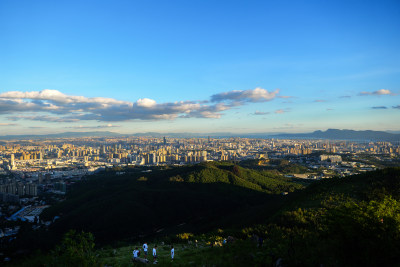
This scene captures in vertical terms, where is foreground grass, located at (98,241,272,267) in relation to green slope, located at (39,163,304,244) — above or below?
above

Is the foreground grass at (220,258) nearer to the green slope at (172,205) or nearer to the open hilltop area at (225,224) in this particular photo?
the open hilltop area at (225,224)

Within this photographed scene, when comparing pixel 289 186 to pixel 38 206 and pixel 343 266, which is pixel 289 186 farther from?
pixel 38 206

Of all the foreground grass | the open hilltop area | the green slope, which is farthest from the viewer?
the green slope

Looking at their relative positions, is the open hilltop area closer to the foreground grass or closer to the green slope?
the foreground grass

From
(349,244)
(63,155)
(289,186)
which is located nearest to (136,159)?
(63,155)

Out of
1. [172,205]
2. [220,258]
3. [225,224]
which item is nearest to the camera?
[220,258]

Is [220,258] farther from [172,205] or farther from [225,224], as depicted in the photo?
[172,205]

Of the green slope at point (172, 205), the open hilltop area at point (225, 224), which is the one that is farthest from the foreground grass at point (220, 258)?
the green slope at point (172, 205)

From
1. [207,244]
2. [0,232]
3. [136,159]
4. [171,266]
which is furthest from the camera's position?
[136,159]

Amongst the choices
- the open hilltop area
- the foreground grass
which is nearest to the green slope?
the open hilltop area

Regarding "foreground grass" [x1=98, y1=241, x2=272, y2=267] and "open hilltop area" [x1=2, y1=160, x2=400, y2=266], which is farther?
"foreground grass" [x1=98, y1=241, x2=272, y2=267]

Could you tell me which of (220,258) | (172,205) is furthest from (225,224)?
(172,205)
